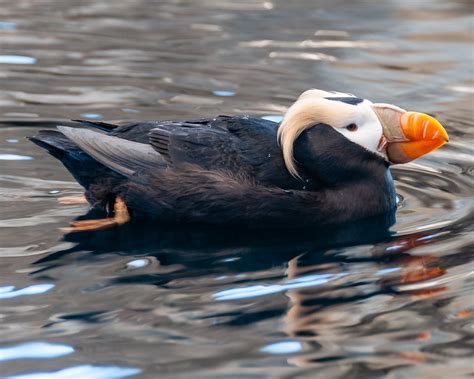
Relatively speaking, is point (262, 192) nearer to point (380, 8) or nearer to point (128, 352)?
point (128, 352)

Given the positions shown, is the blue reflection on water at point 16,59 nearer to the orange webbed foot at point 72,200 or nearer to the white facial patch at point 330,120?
the orange webbed foot at point 72,200

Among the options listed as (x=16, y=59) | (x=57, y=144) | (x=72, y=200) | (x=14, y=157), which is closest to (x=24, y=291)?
(x=57, y=144)

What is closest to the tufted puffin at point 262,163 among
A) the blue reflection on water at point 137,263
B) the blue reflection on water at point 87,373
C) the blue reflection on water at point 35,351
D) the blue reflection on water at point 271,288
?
the blue reflection on water at point 137,263

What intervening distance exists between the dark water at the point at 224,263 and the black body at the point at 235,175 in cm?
10

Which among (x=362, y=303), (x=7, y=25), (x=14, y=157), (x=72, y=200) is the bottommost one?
(x=362, y=303)

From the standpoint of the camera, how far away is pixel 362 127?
502 centimetres

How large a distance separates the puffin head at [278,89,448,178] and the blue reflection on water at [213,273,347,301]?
72 centimetres

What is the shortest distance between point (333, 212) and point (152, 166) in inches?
33.7

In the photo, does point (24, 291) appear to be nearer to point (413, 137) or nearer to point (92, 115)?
point (413, 137)

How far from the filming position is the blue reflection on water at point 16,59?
27.2 feet

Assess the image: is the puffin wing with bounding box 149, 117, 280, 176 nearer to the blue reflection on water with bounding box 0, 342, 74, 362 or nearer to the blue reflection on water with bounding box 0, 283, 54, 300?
the blue reflection on water with bounding box 0, 283, 54, 300

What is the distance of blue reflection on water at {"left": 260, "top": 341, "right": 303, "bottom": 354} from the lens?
3.61 metres

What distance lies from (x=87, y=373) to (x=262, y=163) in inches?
69.1

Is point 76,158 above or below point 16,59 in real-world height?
below
